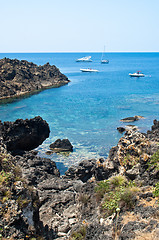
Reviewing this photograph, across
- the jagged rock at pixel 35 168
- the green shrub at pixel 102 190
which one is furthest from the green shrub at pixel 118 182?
the jagged rock at pixel 35 168

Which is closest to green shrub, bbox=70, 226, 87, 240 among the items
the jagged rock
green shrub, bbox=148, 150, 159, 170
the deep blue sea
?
green shrub, bbox=148, 150, 159, 170

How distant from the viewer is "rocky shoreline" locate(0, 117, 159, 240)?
33.7ft

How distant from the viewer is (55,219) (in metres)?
15.7

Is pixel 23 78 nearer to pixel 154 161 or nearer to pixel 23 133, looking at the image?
pixel 23 133

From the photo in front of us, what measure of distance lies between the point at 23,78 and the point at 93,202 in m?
83.4

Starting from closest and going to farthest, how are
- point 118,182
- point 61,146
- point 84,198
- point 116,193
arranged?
point 116,193
point 118,182
point 84,198
point 61,146

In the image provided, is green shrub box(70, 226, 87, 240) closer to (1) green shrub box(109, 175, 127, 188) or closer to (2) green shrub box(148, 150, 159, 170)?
(1) green shrub box(109, 175, 127, 188)

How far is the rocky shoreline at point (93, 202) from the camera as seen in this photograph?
10.3 metres

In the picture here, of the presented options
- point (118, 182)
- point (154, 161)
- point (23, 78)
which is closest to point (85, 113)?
point (23, 78)

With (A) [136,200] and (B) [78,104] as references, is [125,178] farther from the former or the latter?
(B) [78,104]

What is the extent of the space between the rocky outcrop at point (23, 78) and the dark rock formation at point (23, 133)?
5000 centimetres

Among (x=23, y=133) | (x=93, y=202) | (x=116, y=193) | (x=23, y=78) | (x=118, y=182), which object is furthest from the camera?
(x=23, y=78)

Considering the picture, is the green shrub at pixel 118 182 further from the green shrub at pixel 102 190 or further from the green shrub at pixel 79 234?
the green shrub at pixel 79 234

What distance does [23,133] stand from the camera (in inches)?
1167
